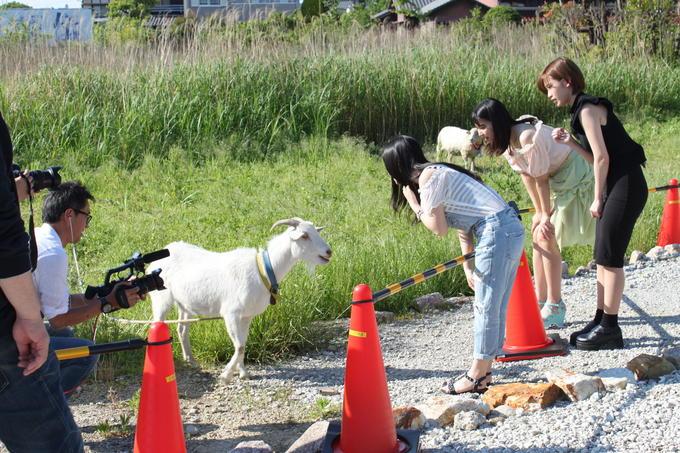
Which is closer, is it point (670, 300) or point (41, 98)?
point (670, 300)

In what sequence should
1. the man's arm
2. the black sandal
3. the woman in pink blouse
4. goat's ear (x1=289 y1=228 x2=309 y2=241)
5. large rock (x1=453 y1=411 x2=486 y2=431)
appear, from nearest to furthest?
the man's arm → large rock (x1=453 y1=411 x2=486 y2=431) → the black sandal → goat's ear (x1=289 y1=228 x2=309 y2=241) → the woman in pink blouse

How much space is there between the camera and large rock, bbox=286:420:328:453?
417 cm

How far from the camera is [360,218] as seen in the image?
9484 millimetres

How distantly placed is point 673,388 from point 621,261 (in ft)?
3.41

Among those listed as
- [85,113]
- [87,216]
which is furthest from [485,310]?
[85,113]

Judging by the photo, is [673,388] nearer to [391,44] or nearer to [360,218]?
[360,218]

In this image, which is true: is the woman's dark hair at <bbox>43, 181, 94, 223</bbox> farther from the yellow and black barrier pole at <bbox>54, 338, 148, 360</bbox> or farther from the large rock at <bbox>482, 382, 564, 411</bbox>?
the large rock at <bbox>482, 382, 564, 411</bbox>

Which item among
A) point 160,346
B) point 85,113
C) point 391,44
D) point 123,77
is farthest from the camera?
point 391,44

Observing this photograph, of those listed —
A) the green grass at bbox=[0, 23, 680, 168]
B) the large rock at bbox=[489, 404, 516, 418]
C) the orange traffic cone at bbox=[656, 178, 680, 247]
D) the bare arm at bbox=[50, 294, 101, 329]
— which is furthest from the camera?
the green grass at bbox=[0, 23, 680, 168]

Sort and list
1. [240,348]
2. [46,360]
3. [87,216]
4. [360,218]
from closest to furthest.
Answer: [46,360], [87,216], [240,348], [360,218]

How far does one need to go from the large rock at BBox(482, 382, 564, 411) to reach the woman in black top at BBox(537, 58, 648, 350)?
4.01 ft

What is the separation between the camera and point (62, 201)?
438cm

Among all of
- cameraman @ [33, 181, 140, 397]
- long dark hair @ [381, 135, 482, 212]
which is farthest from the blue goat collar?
cameraman @ [33, 181, 140, 397]

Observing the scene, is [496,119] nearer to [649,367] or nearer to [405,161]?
[405,161]
